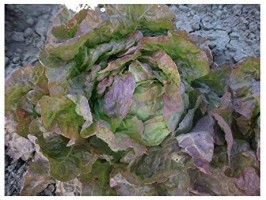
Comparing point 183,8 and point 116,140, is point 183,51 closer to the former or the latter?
point 116,140

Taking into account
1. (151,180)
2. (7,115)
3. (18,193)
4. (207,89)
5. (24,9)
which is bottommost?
(18,193)

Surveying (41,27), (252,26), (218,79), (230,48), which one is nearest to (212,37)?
(230,48)

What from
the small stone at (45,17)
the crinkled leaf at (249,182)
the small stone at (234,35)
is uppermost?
the small stone at (45,17)

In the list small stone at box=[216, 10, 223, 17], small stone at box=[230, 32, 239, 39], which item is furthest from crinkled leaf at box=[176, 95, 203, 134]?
small stone at box=[216, 10, 223, 17]

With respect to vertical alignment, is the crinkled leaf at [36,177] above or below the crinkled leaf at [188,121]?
below

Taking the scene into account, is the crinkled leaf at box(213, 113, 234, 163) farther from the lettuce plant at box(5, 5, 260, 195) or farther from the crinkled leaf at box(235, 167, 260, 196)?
the crinkled leaf at box(235, 167, 260, 196)

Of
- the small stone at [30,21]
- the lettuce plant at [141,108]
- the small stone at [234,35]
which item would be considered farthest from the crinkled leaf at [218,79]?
the small stone at [30,21]

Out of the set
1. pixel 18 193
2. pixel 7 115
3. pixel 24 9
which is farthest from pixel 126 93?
pixel 24 9

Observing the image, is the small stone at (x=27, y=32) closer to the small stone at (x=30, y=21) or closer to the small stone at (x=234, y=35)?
the small stone at (x=30, y=21)

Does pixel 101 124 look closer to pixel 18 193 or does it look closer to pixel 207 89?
pixel 207 89
